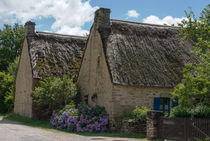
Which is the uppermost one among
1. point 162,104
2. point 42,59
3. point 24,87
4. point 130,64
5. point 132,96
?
point 42,59

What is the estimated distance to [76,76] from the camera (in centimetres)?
2691

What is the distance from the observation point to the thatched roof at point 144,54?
19.2m

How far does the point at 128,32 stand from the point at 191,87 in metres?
9.70

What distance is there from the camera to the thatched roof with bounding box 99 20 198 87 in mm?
19250

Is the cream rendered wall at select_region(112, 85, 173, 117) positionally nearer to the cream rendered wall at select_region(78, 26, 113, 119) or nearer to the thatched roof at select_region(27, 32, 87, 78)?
the cream rendered wall at select_region(78, 26, 113, 119)

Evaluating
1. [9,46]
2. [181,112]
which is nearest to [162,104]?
[181,112]

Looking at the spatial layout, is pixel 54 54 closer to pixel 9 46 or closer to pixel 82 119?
pixel 82 119

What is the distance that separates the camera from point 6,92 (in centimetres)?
3469

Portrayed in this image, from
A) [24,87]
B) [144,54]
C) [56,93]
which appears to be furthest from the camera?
[24,87]

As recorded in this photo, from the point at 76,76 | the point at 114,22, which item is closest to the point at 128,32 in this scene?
the point at 114,22

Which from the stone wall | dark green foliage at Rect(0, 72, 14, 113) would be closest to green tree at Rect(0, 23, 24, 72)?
dark green foliage at Rect(0, 72, 14, 113)

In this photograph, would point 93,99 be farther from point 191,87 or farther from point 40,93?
point 191,87

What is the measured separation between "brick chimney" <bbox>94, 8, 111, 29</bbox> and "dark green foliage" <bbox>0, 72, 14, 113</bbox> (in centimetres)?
1557

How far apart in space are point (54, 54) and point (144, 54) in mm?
9535
